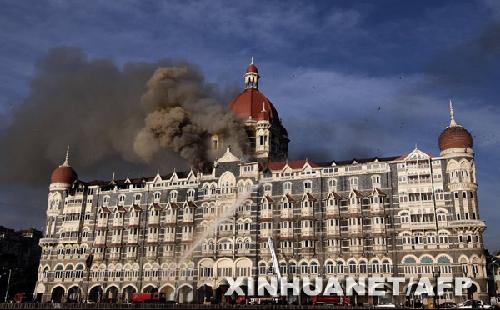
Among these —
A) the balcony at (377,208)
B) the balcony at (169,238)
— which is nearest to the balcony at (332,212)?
the balcony at (377,208)

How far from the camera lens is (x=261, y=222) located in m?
96.5

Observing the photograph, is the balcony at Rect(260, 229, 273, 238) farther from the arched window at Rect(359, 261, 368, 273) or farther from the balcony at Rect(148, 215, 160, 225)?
the balcony at Rect(148, 215, 160, 225)

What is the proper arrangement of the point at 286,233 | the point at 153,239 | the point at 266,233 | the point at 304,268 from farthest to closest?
the point at 153,239
the point at 266,233
the point at 286,233
the point at 304,268

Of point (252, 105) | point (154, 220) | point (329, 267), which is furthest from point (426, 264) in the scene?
point (252, 105)

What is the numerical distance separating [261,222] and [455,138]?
36.7 metres

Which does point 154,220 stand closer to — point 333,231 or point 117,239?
point 117,239

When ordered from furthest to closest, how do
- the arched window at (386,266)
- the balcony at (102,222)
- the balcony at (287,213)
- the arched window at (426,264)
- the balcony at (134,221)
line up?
the balcony at (102,222) → the balcony at (134,221) → the balcony at (287,213) → the arched window at (386,266) → the arched window at (426,264)

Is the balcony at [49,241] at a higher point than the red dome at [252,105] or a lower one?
lower

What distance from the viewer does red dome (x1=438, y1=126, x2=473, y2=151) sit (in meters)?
88.1

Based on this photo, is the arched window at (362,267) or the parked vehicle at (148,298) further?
the arched window at (362,267)

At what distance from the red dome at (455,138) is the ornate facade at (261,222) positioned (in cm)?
18

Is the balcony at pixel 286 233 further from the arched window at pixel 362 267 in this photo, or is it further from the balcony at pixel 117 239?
the balcony at pixel 117 239


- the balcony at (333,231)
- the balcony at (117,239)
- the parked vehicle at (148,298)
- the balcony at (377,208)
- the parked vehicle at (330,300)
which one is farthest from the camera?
the balcony at (117,239)

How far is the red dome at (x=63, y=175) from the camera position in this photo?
11712 cm
